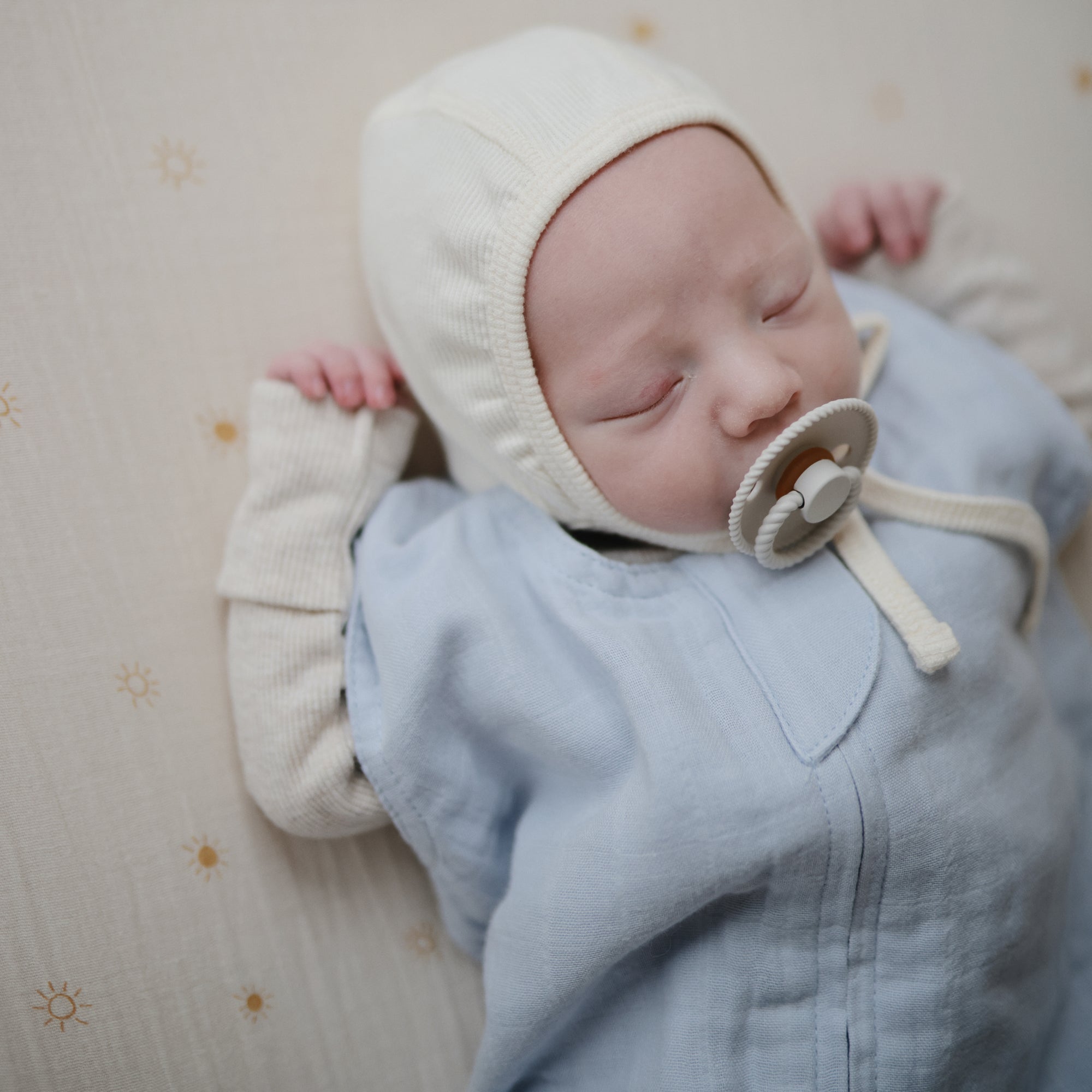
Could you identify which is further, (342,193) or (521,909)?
(342,193)

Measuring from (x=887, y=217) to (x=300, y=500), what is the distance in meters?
0.78

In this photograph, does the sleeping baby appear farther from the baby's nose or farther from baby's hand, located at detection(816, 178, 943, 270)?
baby's hand, located at detection(816, 178, 943, 270)

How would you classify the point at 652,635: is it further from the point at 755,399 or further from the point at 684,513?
the point at 755,399

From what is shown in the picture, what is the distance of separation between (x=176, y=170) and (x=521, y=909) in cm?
83

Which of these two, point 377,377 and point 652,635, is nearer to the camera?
point 652,635

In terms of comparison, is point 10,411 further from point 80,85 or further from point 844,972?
point 844,972

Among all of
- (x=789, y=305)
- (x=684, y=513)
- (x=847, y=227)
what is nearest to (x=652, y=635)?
(x=684, y=513)

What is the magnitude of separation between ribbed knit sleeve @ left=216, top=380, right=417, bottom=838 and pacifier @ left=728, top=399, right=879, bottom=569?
0.40 meters

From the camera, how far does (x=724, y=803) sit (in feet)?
2.56

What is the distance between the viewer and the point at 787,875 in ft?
2.62

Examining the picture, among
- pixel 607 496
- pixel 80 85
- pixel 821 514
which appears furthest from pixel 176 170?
pixel 821 514

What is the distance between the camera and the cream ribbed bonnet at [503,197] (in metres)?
0.78

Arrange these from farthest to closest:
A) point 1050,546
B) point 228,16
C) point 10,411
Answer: point 1050,546, point 228,16, point 10,411

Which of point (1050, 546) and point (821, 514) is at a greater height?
point (821, 514)
